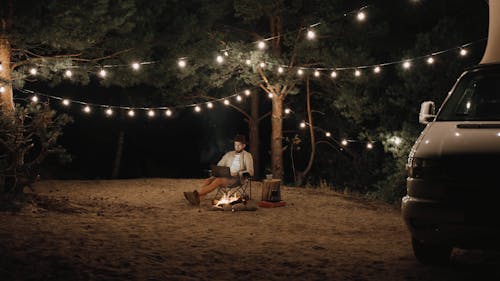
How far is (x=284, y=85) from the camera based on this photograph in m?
17.8

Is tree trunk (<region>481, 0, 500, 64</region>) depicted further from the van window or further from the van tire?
the van tire

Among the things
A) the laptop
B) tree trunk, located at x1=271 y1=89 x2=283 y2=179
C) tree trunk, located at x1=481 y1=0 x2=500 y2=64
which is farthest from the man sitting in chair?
tree trunk, located at x1=271 y1=89 x2=283 y2=179

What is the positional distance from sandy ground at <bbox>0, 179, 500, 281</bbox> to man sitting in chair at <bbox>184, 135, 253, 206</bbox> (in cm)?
25

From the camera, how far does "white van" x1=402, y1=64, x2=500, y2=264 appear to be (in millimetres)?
5227

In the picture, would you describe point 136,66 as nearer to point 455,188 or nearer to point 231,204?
point 231,204

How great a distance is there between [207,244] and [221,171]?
12.0 ft

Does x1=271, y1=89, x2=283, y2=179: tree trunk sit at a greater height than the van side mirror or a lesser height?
greater

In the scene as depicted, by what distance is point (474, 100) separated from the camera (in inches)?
273

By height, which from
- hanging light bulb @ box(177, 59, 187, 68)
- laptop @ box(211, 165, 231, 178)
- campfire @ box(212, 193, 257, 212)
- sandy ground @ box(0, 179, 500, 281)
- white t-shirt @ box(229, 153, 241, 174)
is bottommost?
sandy ground @ box(0, 179, 500, 281)

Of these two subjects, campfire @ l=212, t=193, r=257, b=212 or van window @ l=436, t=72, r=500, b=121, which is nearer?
van window @ l=436, t=72, r=500, b=121

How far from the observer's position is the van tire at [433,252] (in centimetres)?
607

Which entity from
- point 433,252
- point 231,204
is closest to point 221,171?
point 231,204

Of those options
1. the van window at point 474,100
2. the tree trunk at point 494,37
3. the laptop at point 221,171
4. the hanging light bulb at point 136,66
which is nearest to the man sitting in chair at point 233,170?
the laptop at point 221,171

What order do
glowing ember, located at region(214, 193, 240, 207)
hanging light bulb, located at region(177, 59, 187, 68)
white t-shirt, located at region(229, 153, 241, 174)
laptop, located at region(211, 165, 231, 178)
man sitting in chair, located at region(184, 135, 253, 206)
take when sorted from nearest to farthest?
glowing ember, located at region(214, 193, 240, 207) < laptop, located at region(211, 165, 231, 178) < man sitting in chair, located at region(184, 135, 253, 206) < white t-shirt, located at region(229, 153, 241, 174) < hanging light bulb, located at region(177, 59, 187, 68)
